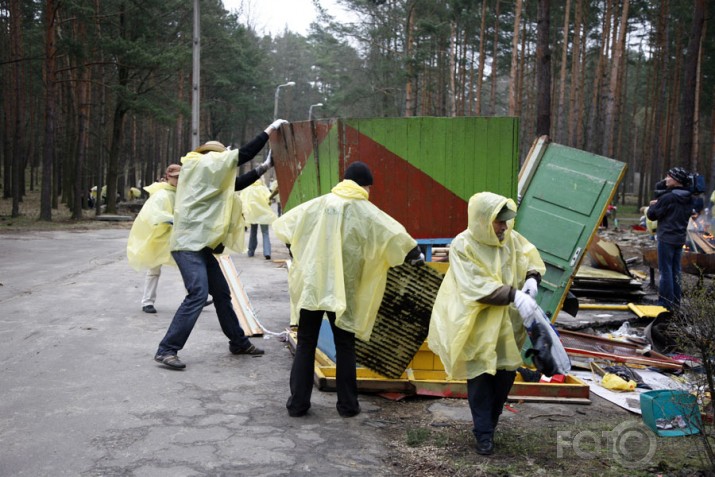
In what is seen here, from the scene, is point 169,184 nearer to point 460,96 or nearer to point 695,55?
point 695,55

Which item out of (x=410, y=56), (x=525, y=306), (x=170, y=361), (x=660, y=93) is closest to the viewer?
(x=525, y=306)

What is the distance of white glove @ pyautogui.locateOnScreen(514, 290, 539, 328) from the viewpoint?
14.3 ft

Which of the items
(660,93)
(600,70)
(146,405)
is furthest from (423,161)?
(660,93)

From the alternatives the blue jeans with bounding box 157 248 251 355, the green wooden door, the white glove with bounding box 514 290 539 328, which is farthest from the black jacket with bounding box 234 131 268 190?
the green wooden door

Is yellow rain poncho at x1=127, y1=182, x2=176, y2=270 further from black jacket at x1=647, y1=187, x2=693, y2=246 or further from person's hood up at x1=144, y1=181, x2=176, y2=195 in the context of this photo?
black jacket at x1=647, y1=187, x2=693, y2=246

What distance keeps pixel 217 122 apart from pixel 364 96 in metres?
19.6

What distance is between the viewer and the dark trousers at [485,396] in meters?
4.59

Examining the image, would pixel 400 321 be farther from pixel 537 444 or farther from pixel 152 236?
pixel 152 236

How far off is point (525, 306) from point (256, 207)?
1138 cm

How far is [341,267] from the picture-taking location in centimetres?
517

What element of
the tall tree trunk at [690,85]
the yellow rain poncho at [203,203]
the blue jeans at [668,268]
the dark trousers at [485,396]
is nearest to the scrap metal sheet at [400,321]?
the dark trousers at [485,396]

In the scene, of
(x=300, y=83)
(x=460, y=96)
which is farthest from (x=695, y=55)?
(x=300, y=83)

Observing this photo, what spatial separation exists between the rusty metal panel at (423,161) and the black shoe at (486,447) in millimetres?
2398

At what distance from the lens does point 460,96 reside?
135ft
